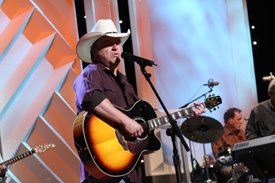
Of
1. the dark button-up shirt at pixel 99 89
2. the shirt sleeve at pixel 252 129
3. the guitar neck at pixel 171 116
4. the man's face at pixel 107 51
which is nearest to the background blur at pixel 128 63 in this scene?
the shirt sleeve at pixel 252 129

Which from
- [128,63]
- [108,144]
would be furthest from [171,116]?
[128,63]

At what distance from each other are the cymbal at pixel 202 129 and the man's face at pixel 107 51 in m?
3.36

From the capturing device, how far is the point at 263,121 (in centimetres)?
559

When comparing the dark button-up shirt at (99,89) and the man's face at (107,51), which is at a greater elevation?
the man's face at (107,51)

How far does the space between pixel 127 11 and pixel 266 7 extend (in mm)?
3315

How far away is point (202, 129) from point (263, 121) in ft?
5.37

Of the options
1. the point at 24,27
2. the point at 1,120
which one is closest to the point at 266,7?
the point at 24,27

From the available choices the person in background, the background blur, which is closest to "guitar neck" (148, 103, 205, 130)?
the person in background

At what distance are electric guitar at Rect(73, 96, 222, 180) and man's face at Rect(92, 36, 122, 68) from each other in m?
0.38

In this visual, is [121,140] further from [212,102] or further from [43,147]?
[43,147]

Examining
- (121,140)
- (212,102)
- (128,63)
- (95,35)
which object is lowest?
(128,63)

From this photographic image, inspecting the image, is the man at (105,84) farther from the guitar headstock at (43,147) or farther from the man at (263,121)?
the man at (263,121)

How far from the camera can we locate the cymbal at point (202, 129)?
7059 mm

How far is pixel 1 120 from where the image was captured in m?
5.43
